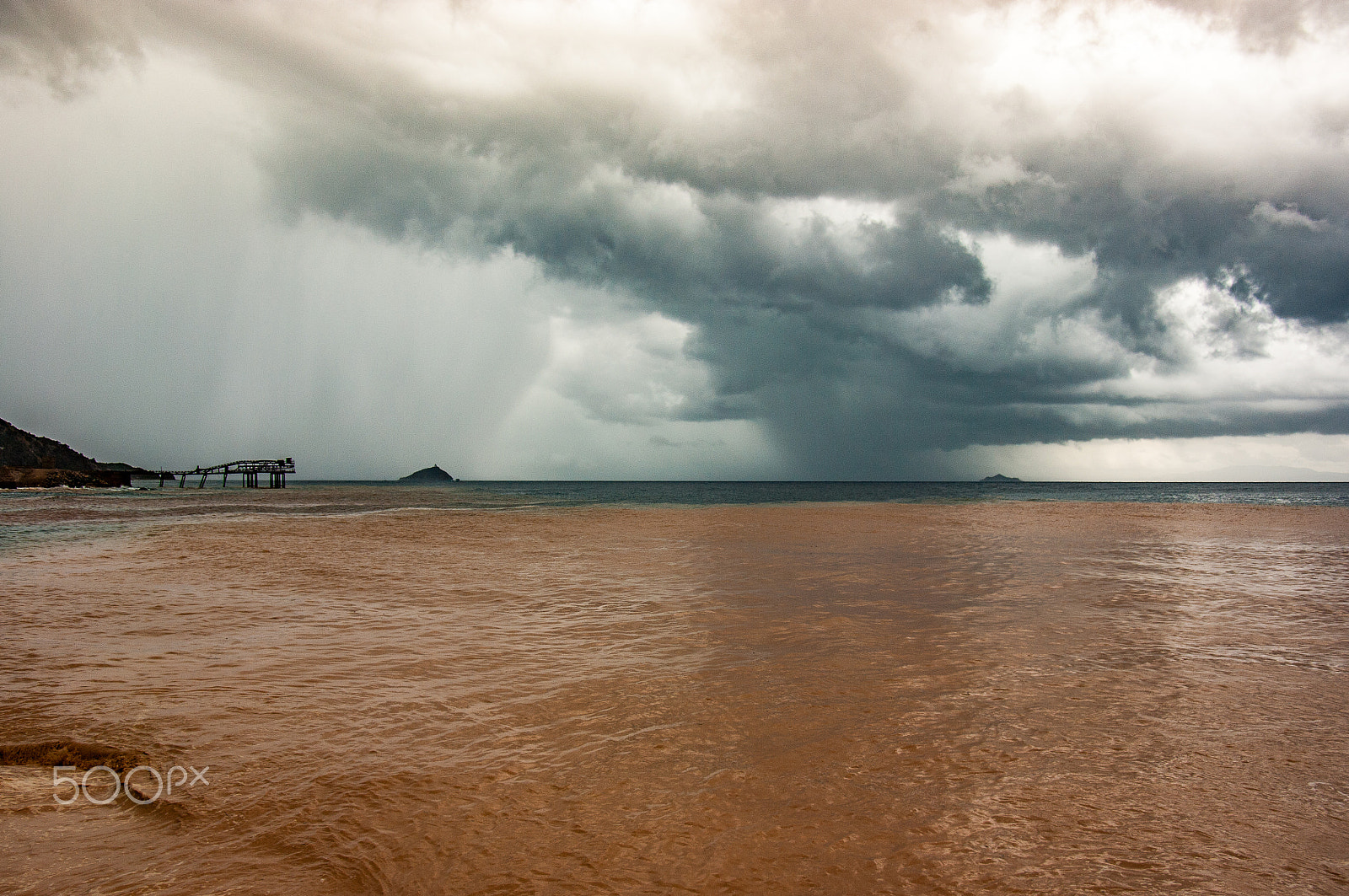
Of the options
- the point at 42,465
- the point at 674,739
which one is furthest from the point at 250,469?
the point at 674,739

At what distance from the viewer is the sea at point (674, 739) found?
400 cm

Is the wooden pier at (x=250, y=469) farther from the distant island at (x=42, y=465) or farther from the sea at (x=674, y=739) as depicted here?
the sea at (x=674, y=739)

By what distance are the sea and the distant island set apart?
97070mm

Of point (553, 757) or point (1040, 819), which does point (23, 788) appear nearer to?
point (553, 757)

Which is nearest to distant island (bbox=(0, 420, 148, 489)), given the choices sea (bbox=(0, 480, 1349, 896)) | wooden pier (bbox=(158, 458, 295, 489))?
wooden pier (bbox=(158, 458, 295, 489))

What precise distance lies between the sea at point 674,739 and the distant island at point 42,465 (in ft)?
318

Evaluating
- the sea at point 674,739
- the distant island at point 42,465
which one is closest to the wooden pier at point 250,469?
the distant island at point 42,465

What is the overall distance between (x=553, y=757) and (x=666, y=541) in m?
19.9

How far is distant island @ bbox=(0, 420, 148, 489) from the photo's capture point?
83.2 m

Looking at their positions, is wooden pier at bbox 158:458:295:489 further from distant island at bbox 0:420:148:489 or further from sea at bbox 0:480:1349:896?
sea at bbox 0:480:1349:896

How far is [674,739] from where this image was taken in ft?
19.1

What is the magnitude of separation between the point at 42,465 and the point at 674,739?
482 ft

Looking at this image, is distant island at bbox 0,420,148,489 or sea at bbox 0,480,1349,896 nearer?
sea at bbox 0,480,1349,896

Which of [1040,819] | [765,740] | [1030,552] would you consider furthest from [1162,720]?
[1030,552]
